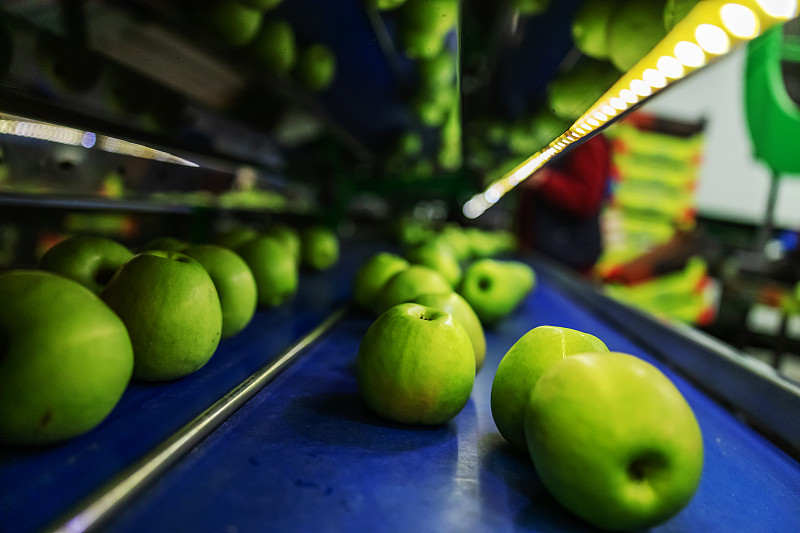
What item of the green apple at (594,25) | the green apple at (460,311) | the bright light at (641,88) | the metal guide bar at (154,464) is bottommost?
the metal guide bar at (154,464)

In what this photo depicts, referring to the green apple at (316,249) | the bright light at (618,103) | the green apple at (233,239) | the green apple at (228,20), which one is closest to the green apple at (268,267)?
the green apple at (233,239)

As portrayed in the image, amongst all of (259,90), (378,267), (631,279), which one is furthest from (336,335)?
(631,279)

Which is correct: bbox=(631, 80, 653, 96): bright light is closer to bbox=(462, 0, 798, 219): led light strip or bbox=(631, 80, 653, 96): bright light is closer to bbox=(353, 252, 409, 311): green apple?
bbox=(462, 0, 798, 219): led light strip

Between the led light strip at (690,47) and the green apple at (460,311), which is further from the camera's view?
the green apple at (460,311)

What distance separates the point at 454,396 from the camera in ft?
2.76

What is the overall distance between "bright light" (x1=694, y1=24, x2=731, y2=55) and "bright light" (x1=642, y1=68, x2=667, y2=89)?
9 cm

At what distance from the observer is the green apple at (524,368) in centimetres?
77

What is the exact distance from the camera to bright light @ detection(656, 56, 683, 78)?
64 cm

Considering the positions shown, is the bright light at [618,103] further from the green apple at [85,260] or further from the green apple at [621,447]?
the green apple at [85,260]

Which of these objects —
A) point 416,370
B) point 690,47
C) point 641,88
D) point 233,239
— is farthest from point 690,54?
point 233,239

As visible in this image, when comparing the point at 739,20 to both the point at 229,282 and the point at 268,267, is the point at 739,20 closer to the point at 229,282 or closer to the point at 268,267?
the point at 229,282

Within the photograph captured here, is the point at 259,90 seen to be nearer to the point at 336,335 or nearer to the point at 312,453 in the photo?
the point at 336,335

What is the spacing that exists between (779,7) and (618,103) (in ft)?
1.05

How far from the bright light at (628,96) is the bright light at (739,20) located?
22 cm
